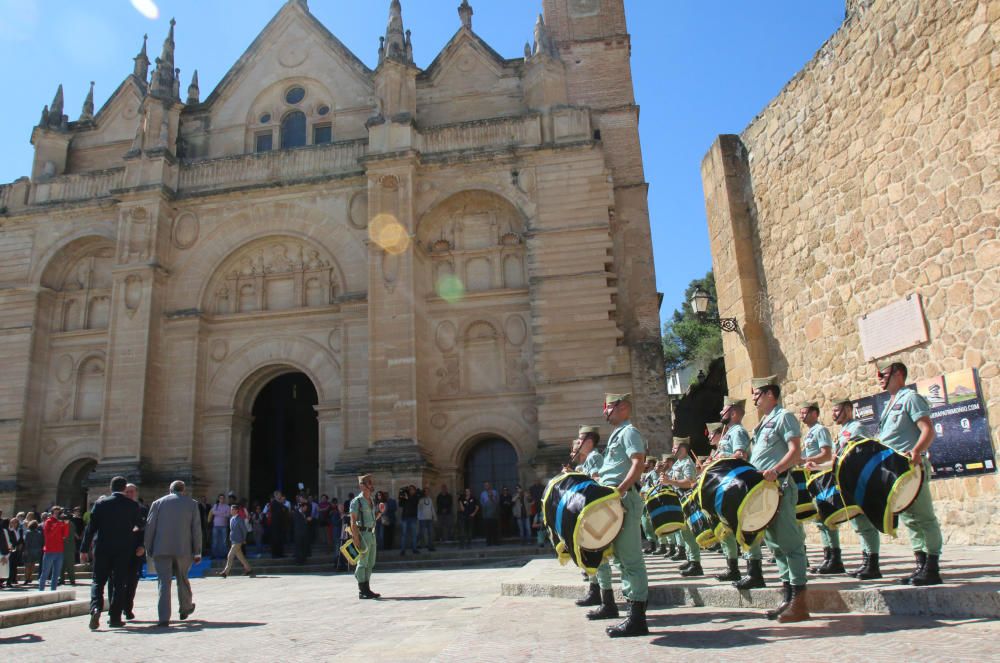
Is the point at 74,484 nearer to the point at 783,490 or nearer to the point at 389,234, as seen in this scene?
the point at 389,234

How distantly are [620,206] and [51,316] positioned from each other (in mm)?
18778

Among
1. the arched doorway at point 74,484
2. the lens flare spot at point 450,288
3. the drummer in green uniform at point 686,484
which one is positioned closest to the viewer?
the drummer in green uniform at point 686,484

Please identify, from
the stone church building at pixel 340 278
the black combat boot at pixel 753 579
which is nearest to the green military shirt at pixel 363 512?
the black combat boot at pixel 753 579

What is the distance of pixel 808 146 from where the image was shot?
12.4m

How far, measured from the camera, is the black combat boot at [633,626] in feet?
17.3

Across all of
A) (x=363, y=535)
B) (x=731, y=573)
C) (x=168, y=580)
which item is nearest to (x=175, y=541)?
(x=168, y=580)

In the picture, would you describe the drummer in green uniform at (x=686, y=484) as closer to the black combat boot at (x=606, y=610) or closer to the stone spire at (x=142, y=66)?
the black combat boot at (x=606, y=610)

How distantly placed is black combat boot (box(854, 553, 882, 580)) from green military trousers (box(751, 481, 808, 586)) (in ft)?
4.47

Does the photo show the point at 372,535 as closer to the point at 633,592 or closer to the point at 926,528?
the point at 633,592

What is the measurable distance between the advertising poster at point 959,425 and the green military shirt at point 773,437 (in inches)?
136

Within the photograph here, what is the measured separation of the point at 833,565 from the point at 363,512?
563 centimetres

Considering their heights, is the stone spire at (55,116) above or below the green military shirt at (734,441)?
above

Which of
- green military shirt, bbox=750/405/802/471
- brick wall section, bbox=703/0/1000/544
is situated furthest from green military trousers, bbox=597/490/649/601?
brick wall section, bbox=703/0/1000/544

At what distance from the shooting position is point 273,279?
24344 millimetres
